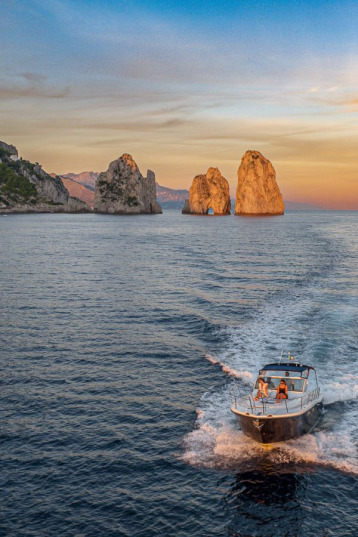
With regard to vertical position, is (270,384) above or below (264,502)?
above

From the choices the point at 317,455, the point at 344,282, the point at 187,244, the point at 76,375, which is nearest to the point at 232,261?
the point at 344,282

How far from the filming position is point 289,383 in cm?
2597

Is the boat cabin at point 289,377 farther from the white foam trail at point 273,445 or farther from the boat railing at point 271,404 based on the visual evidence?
the white foam trail at point 273,445

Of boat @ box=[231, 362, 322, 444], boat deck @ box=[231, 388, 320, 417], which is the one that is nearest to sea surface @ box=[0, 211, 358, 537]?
boat @ box=[231, 362, 322, 444]

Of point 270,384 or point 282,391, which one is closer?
point 282,391

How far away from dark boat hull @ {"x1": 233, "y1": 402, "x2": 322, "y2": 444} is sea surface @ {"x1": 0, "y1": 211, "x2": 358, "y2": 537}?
0.59 meters

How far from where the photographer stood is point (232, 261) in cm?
8494

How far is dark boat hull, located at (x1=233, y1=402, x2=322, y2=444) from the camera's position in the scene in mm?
22078

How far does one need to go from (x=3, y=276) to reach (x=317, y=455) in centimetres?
5339

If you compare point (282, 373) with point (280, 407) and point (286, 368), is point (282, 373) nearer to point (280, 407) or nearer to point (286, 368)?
point (286, 368)

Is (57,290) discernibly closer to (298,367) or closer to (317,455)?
(298,367)

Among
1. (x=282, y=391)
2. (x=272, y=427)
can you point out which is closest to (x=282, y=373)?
(x=282, y=391)

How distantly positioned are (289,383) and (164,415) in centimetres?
713

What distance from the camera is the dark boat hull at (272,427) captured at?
22.1 metres
